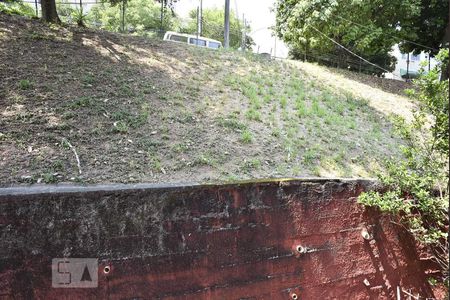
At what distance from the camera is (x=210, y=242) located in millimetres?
3102

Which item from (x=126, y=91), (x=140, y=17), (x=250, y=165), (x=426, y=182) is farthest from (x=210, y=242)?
(x=140, y=17)

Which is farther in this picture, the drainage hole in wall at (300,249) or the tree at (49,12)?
the tree at (49,12)

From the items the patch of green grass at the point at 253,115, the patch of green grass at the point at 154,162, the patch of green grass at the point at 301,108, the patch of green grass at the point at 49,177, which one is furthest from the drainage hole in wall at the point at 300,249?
the patch of green grass at the point at 301,108

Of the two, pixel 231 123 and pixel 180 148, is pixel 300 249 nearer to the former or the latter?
pixel 180 148

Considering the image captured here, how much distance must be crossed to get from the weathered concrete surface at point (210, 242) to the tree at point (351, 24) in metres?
7.07

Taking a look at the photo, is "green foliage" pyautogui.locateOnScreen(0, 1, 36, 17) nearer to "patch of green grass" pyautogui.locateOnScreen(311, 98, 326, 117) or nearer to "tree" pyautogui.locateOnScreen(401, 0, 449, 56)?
"patch of green grass" pyautogui.locateOnScreen(311, 98, 326, 117)

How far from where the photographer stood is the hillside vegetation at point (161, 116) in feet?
12.6

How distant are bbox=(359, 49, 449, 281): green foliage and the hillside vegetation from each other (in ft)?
3.31

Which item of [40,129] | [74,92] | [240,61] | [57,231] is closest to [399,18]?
[240,61]

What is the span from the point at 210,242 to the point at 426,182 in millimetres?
2225

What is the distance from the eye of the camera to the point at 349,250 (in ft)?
12.0

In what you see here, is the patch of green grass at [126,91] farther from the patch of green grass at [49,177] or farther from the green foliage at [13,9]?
the green foliage at [13,9]

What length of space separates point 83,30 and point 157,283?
651cm

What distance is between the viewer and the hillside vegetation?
3.86m
